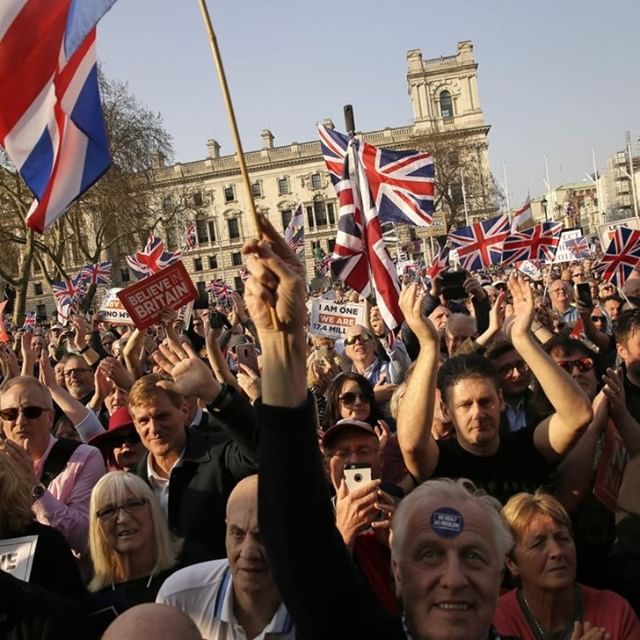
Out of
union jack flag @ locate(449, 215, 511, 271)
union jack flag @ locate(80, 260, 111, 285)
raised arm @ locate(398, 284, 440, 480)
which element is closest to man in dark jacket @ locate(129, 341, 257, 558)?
raised arm @ locate(398, 284, 440, 480)

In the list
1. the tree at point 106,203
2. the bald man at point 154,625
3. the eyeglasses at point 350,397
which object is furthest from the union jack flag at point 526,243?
the tree at point 106,203

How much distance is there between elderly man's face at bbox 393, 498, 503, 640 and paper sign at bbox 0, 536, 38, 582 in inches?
49.1

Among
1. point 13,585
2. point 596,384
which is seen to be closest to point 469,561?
point 13,585

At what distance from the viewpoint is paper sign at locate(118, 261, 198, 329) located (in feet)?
19.5

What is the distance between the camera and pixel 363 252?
7.19 metres

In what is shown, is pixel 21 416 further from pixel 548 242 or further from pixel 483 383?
pixel 548 242

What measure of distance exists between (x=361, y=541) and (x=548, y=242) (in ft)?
38.9

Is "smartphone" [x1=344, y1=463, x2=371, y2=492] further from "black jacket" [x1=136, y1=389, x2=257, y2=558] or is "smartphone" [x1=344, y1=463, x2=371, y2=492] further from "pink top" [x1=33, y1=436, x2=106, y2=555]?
"pink top" [x1=33, y1=436, x2=106, y2=555]

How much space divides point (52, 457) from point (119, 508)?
101 cm

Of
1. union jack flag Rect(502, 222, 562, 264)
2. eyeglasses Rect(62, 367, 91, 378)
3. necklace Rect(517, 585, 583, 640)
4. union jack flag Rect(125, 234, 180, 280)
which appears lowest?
necklace Rect(517, 585, 583, 640)

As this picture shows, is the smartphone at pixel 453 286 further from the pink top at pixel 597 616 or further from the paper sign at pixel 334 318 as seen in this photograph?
the pink top at pixel 597 616

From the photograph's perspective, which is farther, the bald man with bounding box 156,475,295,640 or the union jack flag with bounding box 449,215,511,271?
the union jack flag with bounding box 449,215,511,271

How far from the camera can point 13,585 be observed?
2244 millimetres

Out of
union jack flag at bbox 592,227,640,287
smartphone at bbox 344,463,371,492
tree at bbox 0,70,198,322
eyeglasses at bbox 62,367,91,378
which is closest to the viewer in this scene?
smartphone at bbox 344,463,371,492
